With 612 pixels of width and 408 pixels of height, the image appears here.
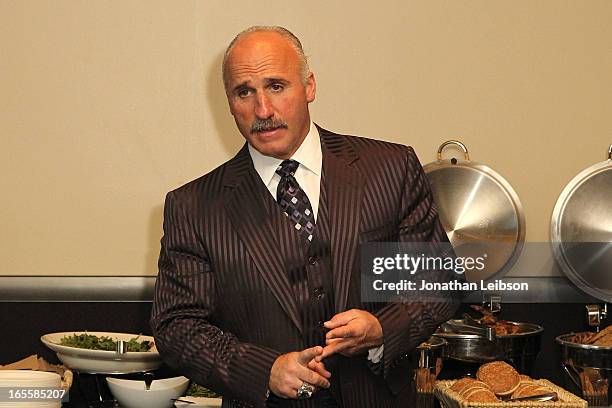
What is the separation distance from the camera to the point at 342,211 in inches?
79.4

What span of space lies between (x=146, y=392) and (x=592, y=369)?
1063 mm

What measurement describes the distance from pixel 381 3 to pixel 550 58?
0.48 meters

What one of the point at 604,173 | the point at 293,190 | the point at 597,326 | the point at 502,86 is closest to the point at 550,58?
the point at 502,86

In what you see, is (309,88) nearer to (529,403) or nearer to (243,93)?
(243,93)

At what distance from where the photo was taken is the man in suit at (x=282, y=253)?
6.45 ft

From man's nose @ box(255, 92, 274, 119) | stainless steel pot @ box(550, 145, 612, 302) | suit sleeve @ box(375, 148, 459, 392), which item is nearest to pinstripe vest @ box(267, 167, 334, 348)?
suit sleeve @ box(375, 148, 459, 392)

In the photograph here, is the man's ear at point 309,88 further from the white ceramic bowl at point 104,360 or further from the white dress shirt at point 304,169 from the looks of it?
the white ceramic bowl at point 104,360

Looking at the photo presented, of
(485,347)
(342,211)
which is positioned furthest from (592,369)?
(342,211)

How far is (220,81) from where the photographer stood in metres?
2.94

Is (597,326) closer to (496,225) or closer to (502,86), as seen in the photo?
(496,225)

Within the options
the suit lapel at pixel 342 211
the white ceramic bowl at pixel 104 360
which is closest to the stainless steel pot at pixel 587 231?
the suit lapel at pixel 342 211

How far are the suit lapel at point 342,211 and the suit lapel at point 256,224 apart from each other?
0.30ft

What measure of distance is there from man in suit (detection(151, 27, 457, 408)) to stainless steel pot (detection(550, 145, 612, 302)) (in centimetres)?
93

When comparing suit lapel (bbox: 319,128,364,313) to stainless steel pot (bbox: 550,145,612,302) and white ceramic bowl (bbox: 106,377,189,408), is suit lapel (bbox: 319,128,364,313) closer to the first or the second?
white ceramic bowl (bbox: 106,377,189,408)
